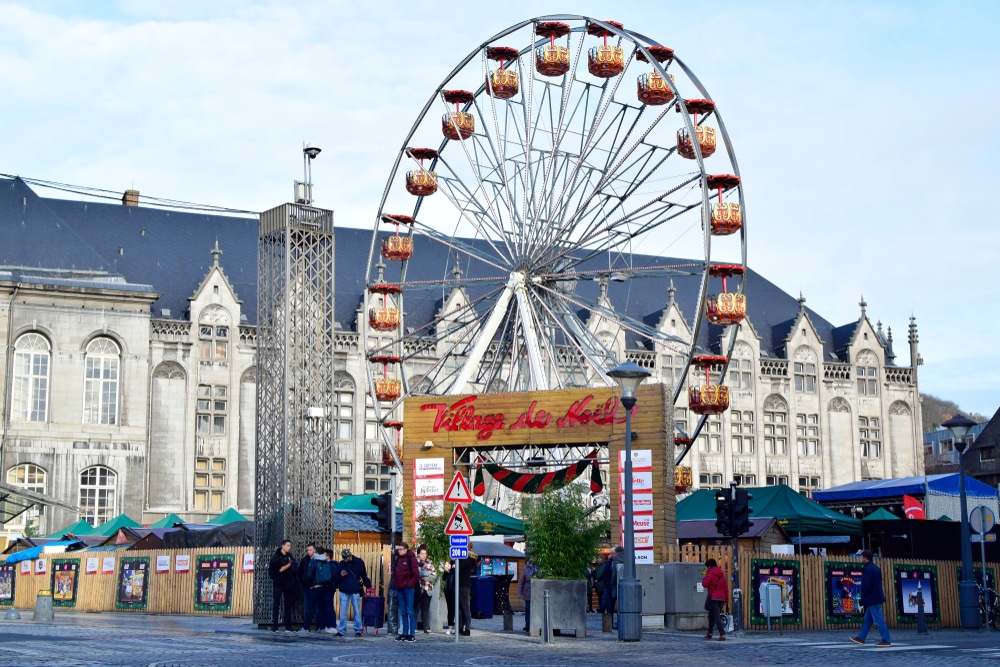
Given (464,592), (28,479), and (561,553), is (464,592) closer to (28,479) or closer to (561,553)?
(561,553)

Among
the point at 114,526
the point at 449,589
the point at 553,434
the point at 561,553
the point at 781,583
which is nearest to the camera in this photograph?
the point at 449,589

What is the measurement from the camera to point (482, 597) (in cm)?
2786

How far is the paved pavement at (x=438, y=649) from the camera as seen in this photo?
17109 millimetres

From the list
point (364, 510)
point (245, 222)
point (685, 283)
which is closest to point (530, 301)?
point (364, 510)

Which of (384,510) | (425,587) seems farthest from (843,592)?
(384,510)

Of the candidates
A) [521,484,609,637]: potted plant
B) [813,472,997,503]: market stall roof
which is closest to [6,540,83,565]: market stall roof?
[521,484,609,637]: potted plant

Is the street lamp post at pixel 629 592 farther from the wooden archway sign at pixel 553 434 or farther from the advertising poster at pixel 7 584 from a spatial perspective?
the advertising poster at pixel 7 584

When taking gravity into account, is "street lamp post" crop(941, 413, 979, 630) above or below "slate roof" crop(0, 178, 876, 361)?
below

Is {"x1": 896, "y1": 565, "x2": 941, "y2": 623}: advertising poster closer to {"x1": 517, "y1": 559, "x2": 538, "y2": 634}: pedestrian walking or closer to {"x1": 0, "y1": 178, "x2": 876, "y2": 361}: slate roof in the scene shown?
{"x1": 517, "y1": 559, "x2": 538, "y2": 634}: pedestrian walking

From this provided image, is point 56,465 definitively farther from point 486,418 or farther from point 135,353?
point 486,418

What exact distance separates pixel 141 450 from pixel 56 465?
3231mm

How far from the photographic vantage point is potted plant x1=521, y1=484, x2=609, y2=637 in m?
23.8

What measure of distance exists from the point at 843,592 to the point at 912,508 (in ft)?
56.6

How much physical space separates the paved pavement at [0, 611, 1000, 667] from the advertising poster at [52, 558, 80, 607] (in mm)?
10080
